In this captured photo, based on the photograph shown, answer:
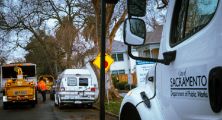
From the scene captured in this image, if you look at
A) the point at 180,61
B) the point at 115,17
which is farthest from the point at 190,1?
the point at 115,17

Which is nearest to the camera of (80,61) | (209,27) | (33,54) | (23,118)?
(209,27)

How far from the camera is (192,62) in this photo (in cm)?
344

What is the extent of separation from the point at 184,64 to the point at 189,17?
16.1 inches

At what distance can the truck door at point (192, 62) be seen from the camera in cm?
312

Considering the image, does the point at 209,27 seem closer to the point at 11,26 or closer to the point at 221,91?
the point at 221,91

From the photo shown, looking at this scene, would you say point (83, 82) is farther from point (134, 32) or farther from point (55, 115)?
point (134, 32)

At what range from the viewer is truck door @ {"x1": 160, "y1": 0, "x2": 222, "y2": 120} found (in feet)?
10.2

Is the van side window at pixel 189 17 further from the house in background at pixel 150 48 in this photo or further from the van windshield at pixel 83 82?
the van windshield at pixel 83 82

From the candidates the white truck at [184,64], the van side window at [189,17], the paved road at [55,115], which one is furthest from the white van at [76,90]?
the van side window at [189,17]

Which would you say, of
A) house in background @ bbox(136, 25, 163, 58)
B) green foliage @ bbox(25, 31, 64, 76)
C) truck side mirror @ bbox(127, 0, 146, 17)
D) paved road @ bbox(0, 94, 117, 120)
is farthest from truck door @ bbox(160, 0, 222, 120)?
green foliage @ bbox(25, 31, 64, 76)

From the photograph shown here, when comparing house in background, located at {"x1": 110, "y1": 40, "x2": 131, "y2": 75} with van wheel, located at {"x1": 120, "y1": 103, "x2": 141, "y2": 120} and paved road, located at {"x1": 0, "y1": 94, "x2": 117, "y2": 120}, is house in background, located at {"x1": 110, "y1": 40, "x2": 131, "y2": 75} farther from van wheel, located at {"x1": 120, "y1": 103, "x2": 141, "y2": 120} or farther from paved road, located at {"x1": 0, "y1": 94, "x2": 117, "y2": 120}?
van wheel, located at {"x1": 120, "y1": 103, "x2": 141, "y2": 120}

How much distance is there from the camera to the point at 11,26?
137 ft

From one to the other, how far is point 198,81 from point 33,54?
76708mm

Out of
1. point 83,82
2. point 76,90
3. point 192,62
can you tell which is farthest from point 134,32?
point 83,82
